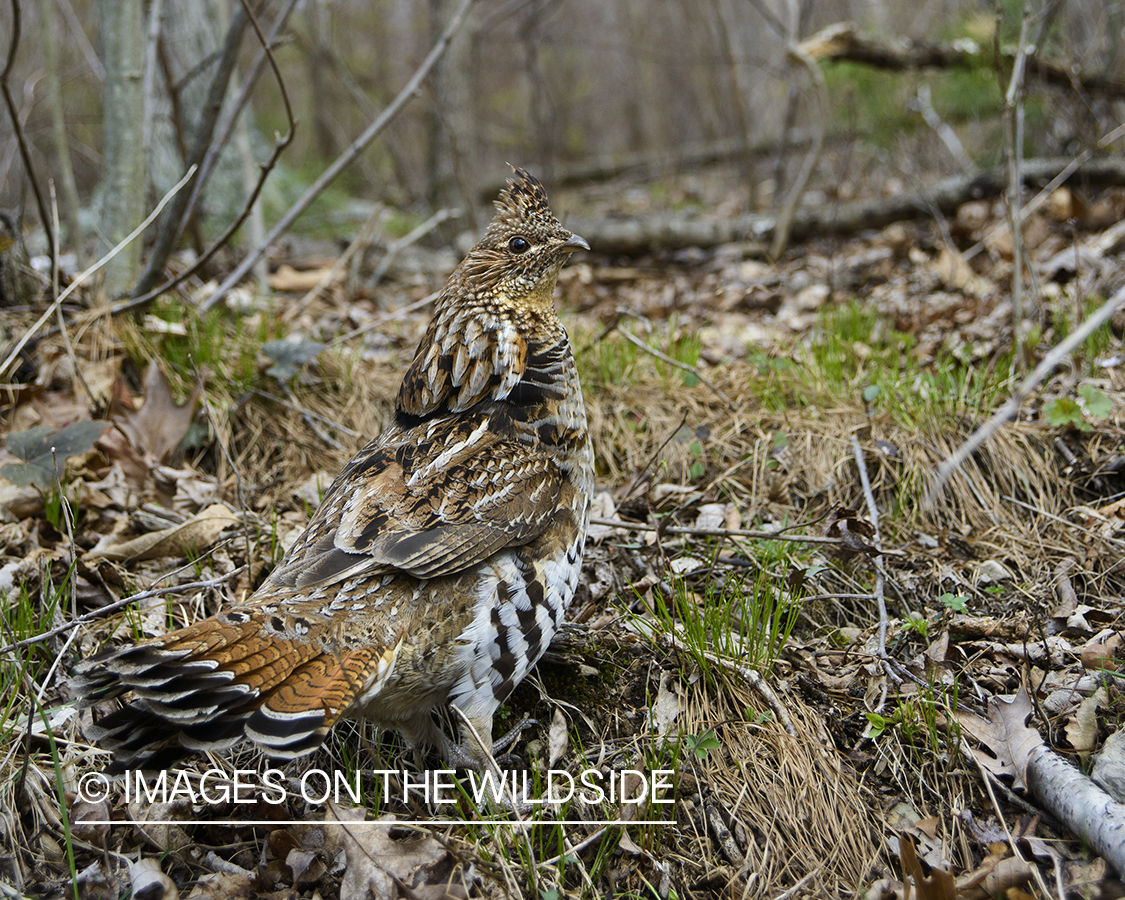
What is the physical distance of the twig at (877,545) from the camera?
293cm

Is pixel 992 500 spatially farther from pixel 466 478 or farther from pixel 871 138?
pixel 871 138

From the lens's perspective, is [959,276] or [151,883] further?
[959,276]

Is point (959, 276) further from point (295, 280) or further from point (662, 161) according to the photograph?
point (662, 161)

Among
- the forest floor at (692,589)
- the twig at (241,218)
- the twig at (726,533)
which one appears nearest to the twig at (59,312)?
the forest floor at (692,589)

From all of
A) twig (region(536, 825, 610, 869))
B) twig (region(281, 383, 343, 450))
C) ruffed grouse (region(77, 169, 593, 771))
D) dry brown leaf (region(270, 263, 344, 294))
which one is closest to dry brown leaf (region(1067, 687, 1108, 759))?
twig (region(536, 825, 610, 869))

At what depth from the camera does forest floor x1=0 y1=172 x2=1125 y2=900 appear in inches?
92.9

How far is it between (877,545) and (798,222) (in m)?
4.68

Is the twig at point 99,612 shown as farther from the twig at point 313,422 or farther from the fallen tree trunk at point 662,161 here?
the fallen tree trunk at point 662,161

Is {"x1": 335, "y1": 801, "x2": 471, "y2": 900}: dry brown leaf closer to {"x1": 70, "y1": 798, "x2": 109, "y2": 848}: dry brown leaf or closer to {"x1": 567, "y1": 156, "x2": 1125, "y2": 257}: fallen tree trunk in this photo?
{"x1": 70, "y1": 798, "x2": 109, "y2": 848}: dry brown leaf

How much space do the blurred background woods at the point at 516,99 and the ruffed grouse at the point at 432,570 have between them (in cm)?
217

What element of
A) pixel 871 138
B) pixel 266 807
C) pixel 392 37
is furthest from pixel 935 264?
pixel 392 37

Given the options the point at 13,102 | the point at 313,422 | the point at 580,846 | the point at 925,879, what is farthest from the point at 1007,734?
the point at 13,102

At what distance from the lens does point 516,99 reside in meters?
18.4

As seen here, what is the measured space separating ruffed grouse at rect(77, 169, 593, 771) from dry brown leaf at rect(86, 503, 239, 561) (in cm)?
96
